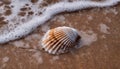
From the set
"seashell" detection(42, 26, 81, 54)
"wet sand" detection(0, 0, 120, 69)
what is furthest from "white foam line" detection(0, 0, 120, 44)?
"seashell" detection(42, 26, 81, 54)

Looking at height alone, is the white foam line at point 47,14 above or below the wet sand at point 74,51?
above

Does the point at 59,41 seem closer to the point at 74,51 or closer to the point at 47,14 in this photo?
the point at 74,51

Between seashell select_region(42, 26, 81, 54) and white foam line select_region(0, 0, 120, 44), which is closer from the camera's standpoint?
seashell select_region(42, 26, 81, 54)

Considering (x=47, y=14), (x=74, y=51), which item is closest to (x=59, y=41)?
(x=74, y=51)

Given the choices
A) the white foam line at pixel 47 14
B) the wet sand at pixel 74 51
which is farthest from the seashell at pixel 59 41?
the white foam line at pixel 47 14

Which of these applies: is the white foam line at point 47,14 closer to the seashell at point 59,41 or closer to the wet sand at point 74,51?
the wet sand at point 74,51

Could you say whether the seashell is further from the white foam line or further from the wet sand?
the white foam line
